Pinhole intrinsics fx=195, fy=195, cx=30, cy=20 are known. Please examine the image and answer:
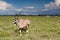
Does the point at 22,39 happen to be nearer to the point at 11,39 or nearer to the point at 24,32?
the point at 11,39

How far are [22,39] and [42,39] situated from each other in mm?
1805

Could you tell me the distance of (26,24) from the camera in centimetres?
2130

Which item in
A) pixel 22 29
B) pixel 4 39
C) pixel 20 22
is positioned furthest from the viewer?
pixel 22 29

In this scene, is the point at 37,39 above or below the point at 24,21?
below

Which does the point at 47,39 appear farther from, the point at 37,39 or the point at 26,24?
the point at 26,24

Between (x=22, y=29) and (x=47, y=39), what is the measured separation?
18.2 ft

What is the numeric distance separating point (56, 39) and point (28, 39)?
Result: 2524 mm

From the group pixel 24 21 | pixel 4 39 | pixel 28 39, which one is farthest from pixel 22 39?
pixel 24 21

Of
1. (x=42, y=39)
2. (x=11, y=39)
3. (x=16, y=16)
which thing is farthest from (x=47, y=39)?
(x=16, y=16)

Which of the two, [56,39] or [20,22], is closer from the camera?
[56,39]

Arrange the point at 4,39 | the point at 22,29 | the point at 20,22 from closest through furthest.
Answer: the point at 4,39 → the point at 20,22 → the point at 22,29

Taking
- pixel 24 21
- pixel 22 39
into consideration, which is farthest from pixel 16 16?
pixel 22 39

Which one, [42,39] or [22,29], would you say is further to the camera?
[22,29]

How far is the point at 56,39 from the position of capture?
17375mm
